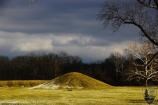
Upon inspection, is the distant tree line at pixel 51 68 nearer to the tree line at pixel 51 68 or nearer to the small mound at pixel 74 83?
the tree line at pixel 51 68

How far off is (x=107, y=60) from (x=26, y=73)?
33108mm

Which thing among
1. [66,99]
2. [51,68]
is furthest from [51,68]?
[66,99]

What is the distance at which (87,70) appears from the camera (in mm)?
176000

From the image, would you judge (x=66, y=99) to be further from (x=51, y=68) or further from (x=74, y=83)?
(x=51, y=68)

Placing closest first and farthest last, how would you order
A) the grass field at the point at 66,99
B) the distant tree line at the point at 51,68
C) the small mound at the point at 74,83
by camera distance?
the grass field at the point at 66,99 < the small mound at the point at 74,83 < the distant tree line at the point at 51,68

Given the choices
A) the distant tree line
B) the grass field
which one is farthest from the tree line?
the grass field

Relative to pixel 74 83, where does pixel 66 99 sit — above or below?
below

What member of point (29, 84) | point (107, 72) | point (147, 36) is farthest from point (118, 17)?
point (107, 72)

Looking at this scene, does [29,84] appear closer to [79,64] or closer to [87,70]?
[87,70]

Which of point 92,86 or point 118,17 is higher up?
point 118,17

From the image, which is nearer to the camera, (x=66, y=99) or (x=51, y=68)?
(x=66, y=99)

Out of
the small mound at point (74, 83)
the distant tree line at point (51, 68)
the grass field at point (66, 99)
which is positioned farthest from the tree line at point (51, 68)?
the grass field at point (66, 99)

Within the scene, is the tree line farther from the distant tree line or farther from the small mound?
the small mound

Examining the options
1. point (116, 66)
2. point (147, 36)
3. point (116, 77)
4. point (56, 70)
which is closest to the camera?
point (147, 36)
